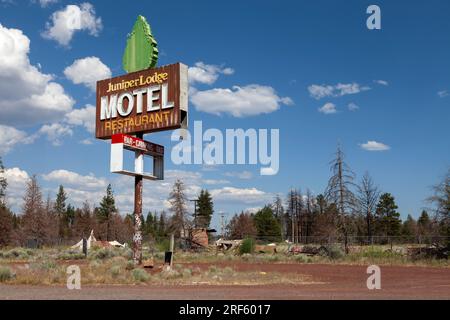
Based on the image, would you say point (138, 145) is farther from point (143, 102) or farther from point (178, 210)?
point (178, 210)

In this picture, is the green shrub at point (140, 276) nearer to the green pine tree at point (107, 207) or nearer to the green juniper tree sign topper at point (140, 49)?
the green juniper tree sign topper at point (140, 49)

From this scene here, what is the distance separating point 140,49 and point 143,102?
9.27 feet

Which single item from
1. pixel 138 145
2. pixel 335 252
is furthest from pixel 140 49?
pixel 335 252

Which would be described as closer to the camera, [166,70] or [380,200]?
[166,70]

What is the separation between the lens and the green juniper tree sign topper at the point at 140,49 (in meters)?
26.1

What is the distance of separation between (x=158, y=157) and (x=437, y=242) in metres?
22.4

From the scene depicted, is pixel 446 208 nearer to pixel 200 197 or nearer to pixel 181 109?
pixel 181 109

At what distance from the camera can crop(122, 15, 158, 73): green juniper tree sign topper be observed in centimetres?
2609

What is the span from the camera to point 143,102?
2575 centimetres
